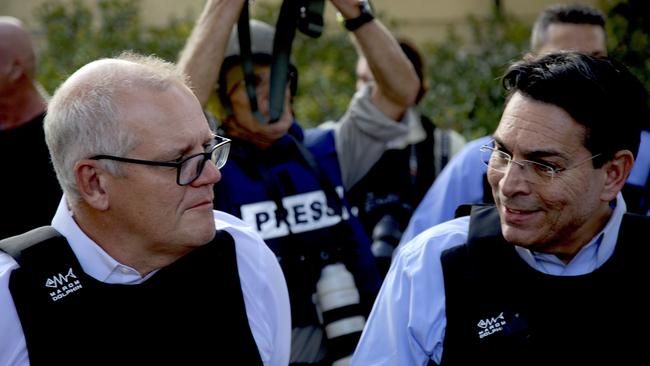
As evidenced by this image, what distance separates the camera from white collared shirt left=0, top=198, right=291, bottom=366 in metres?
2.41

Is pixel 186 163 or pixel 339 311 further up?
pixel 186 163

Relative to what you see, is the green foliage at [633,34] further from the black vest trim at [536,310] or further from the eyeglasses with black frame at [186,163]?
the eyeglasses with black frame at [186,163]

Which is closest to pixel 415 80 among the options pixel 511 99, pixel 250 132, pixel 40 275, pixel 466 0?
pixel 250 132

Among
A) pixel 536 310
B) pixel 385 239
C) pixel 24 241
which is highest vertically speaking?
pixel 24 241

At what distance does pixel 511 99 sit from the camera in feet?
9.43

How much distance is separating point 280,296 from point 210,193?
380 mm

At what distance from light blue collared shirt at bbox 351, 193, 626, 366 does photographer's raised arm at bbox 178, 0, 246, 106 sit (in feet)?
3.62

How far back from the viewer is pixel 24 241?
252 cm

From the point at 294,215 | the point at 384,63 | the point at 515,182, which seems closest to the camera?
the point at 515,182

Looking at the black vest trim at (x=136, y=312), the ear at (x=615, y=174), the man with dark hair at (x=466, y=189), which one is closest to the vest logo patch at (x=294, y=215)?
the man with dark hair at (x=466, y=189)

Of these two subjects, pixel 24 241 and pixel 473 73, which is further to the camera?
pixel 473 73

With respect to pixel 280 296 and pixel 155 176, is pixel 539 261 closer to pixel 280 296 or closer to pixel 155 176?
pixel 280 296

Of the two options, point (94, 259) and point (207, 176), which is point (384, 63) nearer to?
point (207, 176)

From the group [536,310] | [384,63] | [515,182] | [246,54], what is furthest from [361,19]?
[536,310]
